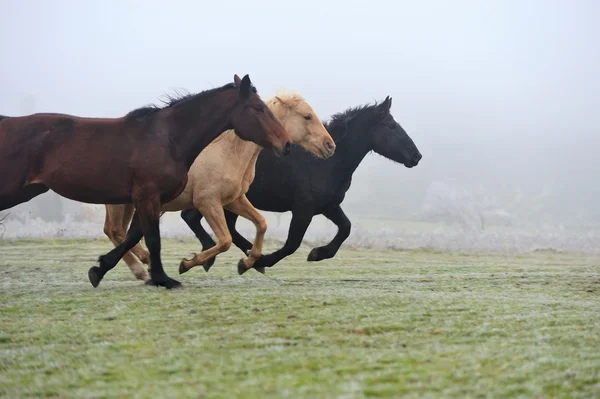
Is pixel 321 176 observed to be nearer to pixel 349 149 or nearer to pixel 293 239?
pixel 349 149

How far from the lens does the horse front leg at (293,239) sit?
1034 cm

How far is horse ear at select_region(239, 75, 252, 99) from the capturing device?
29.2 feet

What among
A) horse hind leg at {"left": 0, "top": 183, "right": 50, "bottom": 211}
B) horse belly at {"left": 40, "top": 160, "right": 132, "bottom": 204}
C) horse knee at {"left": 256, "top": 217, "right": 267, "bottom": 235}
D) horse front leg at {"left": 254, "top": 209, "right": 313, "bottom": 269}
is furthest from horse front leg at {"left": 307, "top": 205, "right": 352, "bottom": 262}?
horse hind leg at {"left": 0, "top": 183, "right": 50, "bottom": 211}

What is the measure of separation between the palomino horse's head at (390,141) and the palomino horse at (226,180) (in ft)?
4.76

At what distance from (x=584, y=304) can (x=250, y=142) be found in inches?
161

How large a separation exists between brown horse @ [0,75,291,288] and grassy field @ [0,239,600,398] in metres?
0.94

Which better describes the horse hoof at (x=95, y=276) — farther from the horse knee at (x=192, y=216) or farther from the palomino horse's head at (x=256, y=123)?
the horse knee at (x=192, y=216)

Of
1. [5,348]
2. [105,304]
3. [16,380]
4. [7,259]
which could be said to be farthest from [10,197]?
[7,259]

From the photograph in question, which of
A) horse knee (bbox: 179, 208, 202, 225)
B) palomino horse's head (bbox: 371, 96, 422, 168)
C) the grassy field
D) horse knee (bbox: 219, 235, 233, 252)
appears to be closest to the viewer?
the grassy field

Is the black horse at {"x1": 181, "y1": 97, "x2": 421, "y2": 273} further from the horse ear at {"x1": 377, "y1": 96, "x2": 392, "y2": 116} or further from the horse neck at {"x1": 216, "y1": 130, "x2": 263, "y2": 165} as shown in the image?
the horse neck at {"x1": 216, "y1": 130, "x2": 263, "y2": 165}

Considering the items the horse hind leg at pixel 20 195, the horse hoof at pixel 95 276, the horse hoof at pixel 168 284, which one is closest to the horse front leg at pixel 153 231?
the horse hoof at pixel 168 284

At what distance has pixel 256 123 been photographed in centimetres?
895

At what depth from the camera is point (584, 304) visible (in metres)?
7.61

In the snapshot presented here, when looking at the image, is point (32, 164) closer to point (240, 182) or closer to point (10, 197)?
point (10, 197)
